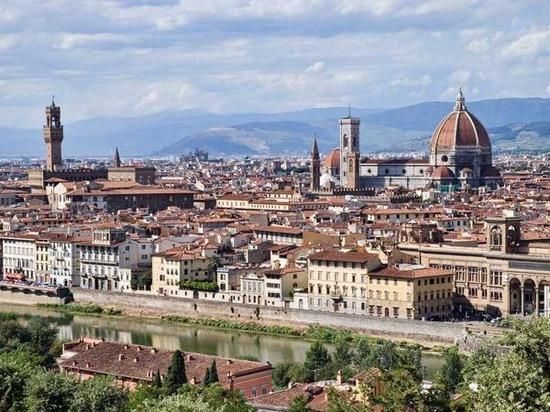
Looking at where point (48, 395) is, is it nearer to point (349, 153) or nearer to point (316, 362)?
point (316, 362)

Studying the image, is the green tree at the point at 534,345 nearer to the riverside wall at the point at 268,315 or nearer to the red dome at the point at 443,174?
the riverside wall at the point at 268,315

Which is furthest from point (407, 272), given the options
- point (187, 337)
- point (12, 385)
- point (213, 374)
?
point (12, 385)

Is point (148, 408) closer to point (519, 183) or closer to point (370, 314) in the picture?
point (370, 314)

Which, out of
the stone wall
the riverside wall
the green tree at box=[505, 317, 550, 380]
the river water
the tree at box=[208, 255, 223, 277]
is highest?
the green tree at box=[505, 317, 550, 380]

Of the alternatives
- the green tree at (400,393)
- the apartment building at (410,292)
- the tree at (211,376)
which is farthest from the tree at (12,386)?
the apartment building at (410,292)

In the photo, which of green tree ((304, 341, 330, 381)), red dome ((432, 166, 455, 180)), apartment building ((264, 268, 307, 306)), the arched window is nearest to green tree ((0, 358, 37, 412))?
green tree ((304, 341, 330, 381))

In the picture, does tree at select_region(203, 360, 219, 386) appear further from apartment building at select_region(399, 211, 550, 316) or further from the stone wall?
the stone wall

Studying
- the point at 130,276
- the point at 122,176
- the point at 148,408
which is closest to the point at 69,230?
the point at 130,276
